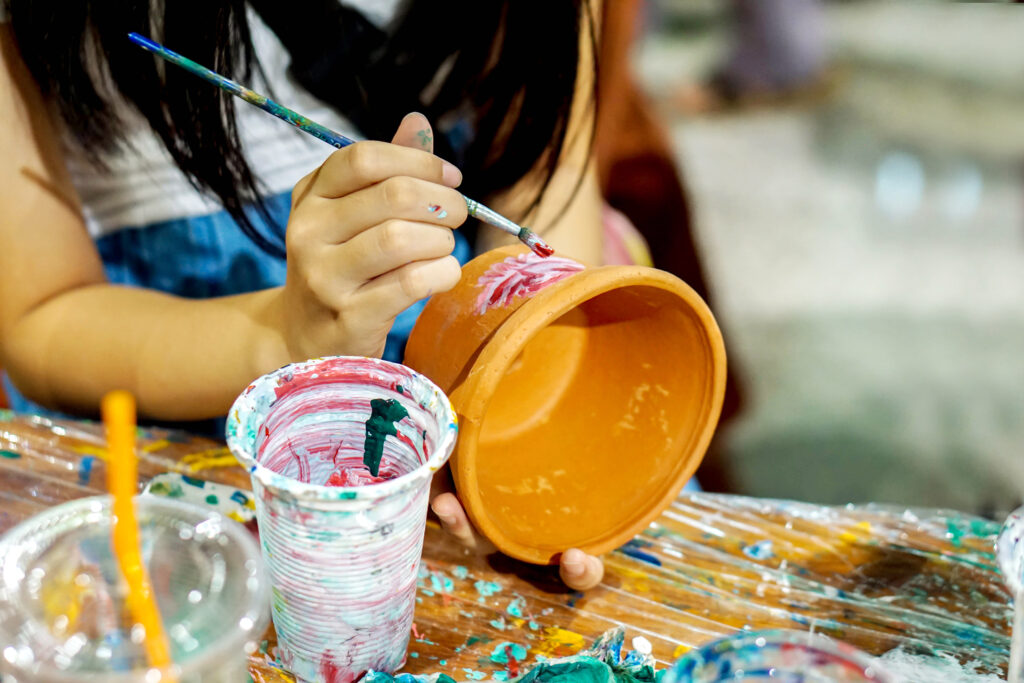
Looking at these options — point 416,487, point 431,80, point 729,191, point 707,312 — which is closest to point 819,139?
point 729,191

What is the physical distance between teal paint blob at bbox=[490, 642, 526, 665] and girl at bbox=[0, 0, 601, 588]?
0.27 feet

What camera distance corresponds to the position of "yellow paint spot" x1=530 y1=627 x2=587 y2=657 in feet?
2.29

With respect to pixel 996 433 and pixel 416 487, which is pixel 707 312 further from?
pixel 996 433

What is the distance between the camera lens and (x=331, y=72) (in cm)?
109

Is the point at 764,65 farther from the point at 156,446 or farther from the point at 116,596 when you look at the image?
the point at 116,596

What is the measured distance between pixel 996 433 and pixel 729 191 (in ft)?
4.46

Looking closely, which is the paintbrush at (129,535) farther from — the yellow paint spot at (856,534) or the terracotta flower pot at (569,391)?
the yellow paint spot at (856,534)

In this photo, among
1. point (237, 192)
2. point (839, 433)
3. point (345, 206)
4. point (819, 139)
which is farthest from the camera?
point (819, 139)

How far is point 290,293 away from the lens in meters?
0.80

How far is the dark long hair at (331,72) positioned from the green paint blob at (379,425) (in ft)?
1.49

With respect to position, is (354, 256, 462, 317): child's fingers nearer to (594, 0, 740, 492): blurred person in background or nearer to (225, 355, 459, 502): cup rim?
(225, 355, 459, 502): cup rim

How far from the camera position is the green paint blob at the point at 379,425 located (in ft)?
2.18

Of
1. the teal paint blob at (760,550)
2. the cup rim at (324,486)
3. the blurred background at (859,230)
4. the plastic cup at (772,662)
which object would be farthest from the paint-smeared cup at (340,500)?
the blurred background at (859,230)

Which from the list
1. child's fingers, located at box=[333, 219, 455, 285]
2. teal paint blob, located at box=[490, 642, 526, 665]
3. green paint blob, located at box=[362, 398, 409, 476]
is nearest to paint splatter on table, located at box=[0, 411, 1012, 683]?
teal paint blob, located at box=[490, 642, 526, 665]
